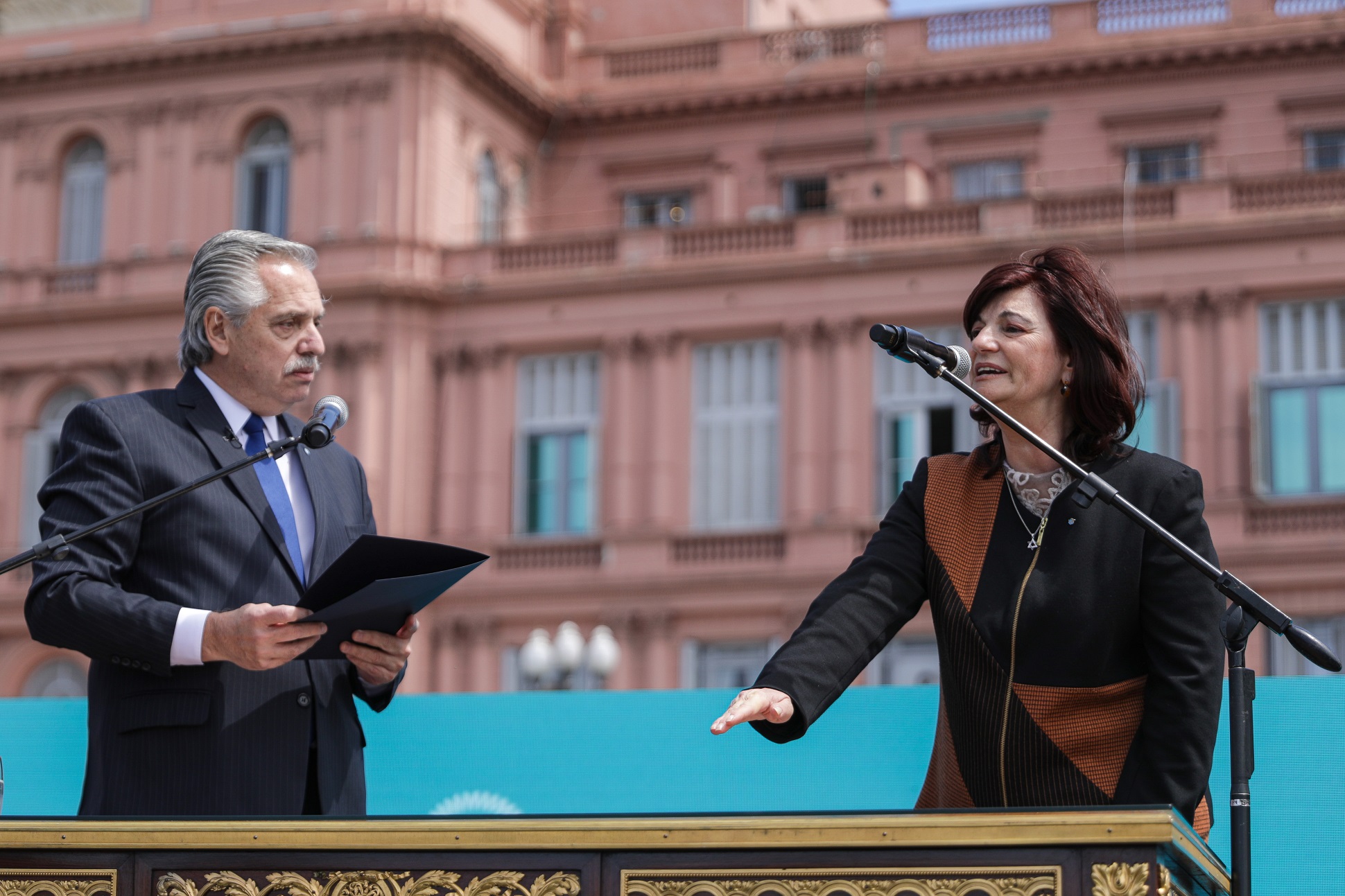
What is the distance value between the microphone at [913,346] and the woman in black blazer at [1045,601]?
84mm

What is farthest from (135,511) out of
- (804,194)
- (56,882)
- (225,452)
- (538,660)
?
(804,194)

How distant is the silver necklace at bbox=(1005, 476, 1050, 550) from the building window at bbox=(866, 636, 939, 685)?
17.4 meters

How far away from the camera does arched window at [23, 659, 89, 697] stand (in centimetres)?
2341

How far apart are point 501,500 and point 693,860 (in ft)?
67.1

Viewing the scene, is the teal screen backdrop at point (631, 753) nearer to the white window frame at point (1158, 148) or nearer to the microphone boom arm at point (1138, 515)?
the microphone boom arm at point (1138, 515)

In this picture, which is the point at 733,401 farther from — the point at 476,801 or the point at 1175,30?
the point at 476,801

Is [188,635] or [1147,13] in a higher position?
[1147,13]

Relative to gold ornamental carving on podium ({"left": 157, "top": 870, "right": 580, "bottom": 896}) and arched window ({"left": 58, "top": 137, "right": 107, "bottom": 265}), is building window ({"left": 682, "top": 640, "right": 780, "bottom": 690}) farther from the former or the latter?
gold ornamental carving on podium ({"left": 157, "top": 870, "right": 580, "bottom": 896})

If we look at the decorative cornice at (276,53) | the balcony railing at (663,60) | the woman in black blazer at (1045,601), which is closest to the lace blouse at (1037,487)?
the woman in black blazer at (1045,601)

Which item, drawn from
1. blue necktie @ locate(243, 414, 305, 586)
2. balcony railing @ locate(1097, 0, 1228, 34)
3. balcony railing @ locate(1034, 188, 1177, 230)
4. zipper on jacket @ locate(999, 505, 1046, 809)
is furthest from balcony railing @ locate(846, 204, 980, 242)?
zipper on jacket @ locate(999, 505, 1046, 809)

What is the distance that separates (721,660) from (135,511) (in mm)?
18716

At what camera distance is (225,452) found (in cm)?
433

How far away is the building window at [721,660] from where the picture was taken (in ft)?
72.9

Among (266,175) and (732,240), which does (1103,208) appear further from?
(266,175)
